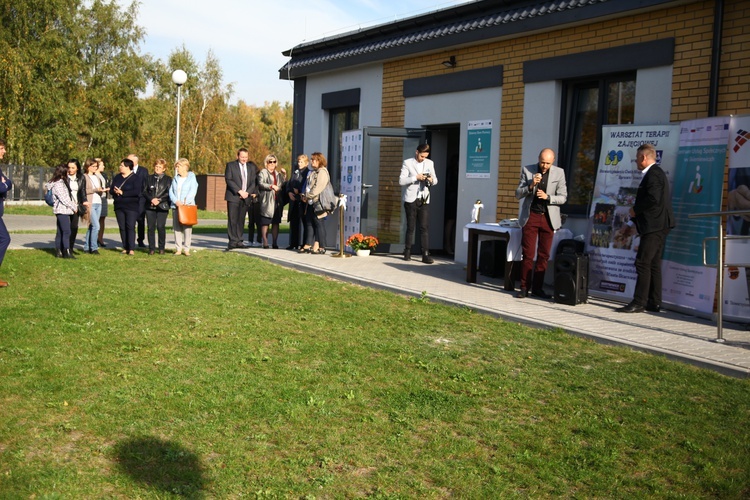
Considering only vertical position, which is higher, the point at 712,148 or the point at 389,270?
the point at 712,148

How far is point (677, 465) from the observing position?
4.84 metres

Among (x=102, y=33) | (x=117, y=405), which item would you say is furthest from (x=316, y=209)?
(x=102, y=33)

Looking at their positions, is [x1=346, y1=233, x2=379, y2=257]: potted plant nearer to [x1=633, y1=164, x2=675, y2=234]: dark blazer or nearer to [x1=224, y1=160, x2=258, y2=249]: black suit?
[x1=224, y1=160, x2=258, y2=249]: black suit

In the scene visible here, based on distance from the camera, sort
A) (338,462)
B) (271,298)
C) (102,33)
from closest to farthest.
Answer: (338,462) < (271,298) < (102,33)

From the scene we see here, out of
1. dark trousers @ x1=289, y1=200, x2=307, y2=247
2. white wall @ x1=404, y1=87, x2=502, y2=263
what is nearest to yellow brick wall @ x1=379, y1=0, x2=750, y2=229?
white wall @ x1=404, y1=87, x2=502, y2=263

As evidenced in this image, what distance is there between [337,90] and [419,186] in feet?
16.4

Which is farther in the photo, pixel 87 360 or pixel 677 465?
pixel 87 360

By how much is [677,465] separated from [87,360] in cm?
462

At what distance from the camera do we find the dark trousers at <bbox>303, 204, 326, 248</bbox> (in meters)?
16.4

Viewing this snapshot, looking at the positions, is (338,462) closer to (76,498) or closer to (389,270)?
(76,498)

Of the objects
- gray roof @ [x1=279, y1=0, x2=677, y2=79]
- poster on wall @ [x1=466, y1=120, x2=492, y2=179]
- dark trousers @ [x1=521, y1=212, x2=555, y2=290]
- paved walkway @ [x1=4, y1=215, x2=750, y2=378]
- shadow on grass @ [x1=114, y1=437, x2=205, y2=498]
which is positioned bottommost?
shadow on grass @ [x1=114, y1=437, x2=205, y2=498]

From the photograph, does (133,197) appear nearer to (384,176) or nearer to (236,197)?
(236,197)

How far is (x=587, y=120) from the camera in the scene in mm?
12469

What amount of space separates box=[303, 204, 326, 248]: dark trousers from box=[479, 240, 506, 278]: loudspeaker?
4322mm
